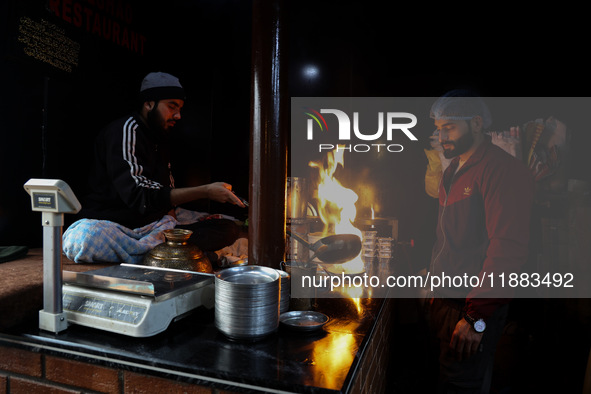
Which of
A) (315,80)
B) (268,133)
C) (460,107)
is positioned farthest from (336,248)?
(315,80)

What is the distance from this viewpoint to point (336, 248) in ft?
7.62

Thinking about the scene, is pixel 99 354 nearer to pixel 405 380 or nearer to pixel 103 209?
pixel 103 209

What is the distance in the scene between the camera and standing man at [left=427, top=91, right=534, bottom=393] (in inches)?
94.7

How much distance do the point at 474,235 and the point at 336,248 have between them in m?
1.06

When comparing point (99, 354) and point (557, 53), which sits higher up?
point (557, 53)

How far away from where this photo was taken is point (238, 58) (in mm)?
4945

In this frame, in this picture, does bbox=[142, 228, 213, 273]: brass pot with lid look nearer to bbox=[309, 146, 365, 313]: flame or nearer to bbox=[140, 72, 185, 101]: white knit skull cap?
bbox=[309, 146, 365, 313]: flame

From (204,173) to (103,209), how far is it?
5.78ft

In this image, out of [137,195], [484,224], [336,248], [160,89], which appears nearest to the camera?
[336,248]

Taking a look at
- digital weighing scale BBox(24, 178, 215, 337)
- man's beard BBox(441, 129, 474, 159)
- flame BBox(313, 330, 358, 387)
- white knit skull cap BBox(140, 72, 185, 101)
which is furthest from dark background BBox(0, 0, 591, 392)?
flame BBox(313, 330, 358, 387)

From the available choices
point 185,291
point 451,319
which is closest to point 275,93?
point 185,291

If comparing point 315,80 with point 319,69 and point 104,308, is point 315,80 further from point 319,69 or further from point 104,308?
point 104,308

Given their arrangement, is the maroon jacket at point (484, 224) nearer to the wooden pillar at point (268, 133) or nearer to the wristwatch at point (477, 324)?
the wristwatch at point (477, 324)

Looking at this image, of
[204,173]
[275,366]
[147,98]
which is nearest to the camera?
[275,366]
